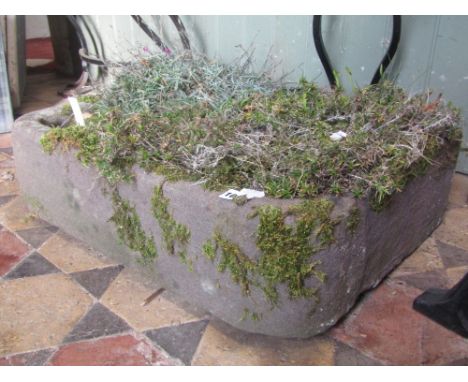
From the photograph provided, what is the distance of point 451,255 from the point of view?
2.01 m

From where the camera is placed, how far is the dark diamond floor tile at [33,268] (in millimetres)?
1930

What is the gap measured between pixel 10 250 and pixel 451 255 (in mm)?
1858

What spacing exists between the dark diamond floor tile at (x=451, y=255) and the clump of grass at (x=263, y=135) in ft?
1.45

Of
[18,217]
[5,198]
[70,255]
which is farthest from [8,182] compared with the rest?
[70,255]

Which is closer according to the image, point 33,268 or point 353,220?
point 353,220

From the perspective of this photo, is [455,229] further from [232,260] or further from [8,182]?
[8,182]

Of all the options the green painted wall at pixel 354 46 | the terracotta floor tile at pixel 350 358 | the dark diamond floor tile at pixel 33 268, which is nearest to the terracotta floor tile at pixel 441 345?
the terracotta floor tile at pixel 350 358

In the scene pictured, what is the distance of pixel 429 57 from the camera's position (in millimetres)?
2430

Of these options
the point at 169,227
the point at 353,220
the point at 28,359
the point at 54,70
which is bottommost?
the point at 28,359

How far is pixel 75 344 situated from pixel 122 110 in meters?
0.96

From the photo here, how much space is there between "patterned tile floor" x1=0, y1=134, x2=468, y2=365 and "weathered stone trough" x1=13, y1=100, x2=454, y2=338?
0.20ft

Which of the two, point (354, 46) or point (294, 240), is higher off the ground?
point (354, 46)

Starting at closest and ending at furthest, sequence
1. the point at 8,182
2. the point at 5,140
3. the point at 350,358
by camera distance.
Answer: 1. the point at 350,358
2. the point at 8,182
3. the point at 5,140

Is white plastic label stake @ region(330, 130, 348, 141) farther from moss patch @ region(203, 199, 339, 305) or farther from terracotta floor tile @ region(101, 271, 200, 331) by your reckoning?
terracotta floor tile @ region(101, 271, 200, 331)
